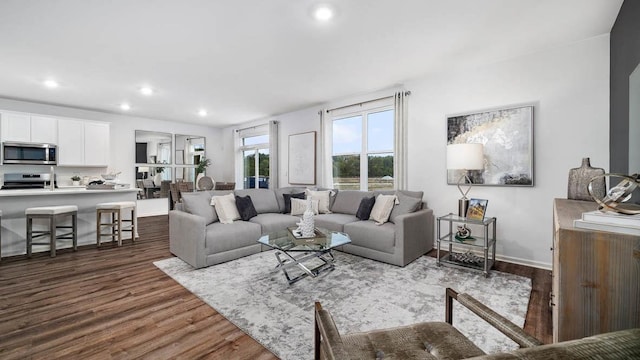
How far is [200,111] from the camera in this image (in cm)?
636

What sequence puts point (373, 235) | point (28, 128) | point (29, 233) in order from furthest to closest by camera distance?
point (28, 128)
point (29, 233)
point (373, 235)

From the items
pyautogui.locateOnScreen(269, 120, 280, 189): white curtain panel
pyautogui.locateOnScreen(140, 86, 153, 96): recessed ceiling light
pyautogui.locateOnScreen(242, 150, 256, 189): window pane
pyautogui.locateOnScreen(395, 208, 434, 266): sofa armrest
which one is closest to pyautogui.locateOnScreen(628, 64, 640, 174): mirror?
pyautogui.locateOnScreen(395, 208, 434, 266): sofa armrest

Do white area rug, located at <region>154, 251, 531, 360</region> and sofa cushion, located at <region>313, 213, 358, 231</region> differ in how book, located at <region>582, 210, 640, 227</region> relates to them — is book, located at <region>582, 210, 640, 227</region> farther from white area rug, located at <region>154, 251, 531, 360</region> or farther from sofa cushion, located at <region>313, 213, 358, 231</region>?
sofa cushion, located at <region>313, 213, 358, 231</region>

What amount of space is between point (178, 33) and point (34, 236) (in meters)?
3.47

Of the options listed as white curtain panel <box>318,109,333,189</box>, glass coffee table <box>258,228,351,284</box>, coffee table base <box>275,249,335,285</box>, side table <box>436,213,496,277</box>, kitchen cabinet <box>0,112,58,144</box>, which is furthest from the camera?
white curtain panel <box>318,109,333,189</box>

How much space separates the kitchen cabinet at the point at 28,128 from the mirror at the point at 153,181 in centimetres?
183

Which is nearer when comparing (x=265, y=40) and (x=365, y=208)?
(x=265, y=40)

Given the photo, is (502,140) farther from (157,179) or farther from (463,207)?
(157,179)

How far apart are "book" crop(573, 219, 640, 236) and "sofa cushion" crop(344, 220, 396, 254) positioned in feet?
7.70

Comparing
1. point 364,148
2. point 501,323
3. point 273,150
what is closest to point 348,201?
point 364,148

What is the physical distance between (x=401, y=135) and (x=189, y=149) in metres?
6.45

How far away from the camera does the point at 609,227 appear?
34.9 inches

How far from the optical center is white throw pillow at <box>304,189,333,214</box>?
14.7 feet

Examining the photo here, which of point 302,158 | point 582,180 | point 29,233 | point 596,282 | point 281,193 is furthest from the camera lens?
point 302,158
